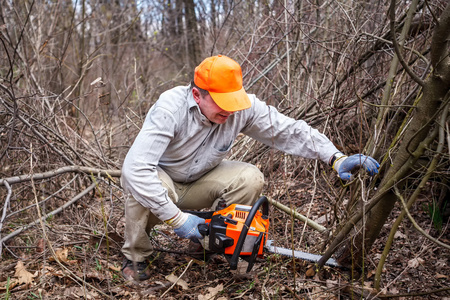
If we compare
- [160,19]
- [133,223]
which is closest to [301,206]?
[133,223]

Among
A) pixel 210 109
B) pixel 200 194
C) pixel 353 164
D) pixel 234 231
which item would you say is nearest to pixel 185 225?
pixel 234 231

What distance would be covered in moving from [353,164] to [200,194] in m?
1.24

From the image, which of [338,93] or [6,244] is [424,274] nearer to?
[338,93]

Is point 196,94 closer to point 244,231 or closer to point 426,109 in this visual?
point 244,231

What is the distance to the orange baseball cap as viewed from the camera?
2852 mm

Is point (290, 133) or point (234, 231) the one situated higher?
point (290, 133)

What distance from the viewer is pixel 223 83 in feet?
9.40

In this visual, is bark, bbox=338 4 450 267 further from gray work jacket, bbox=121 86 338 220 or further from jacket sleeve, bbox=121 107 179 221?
jacket sleeve, bbox=121 107 179 221

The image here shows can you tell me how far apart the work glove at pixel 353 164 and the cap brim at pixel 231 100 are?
2.55 ft

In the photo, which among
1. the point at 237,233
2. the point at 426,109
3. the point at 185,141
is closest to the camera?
the point at 426,109

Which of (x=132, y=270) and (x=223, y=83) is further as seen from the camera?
(x=132, y=270)

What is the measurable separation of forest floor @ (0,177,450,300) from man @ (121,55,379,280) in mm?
253

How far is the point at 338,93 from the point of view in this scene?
373 cm

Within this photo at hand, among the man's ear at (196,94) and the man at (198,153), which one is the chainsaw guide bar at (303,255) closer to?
the man at (198,153)
